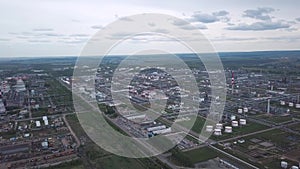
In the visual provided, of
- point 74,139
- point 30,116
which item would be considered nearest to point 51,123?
point 30,116

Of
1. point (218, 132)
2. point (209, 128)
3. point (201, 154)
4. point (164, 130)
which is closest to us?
point (201, 154)

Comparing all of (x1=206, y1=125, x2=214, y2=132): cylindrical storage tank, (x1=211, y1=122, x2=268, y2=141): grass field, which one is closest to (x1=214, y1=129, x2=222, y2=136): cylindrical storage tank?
(x1=211, y1=122, x2=268, y2=141): grass field

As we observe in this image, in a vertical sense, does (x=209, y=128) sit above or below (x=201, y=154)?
above

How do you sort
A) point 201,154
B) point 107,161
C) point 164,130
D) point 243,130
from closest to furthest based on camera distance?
point 107,161 → point 201,154 → point 164,130 → point 243,130

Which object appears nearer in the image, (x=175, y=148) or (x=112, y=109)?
(x=175, y=148)

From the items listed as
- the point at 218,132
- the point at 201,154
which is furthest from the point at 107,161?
the point at 218,132

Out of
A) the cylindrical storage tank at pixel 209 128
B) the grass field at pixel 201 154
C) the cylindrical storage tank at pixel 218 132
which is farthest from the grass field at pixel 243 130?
the grass field at pixel 201 154

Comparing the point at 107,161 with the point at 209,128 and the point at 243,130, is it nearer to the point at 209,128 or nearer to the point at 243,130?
the point at 209,128

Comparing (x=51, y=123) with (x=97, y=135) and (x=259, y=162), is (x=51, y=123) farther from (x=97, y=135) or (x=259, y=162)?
(x=259, y=162)

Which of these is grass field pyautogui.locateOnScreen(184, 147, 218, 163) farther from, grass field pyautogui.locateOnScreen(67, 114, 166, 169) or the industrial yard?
grass field pyautogui.locateOnScreen(67, 114, 166, 169)

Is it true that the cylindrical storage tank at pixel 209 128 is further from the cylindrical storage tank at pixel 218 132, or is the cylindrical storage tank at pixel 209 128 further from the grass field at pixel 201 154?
the grass field at pixel 201 154

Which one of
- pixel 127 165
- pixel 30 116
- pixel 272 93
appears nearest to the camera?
pixel 127 165
